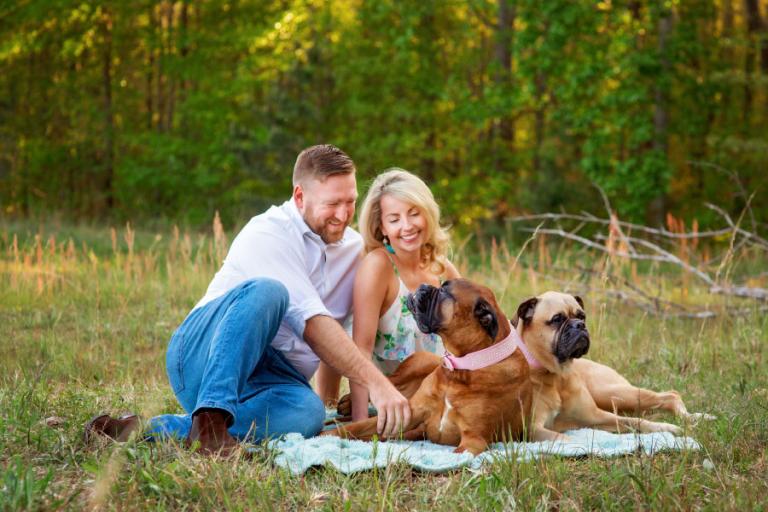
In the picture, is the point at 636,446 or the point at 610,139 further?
the point at 610,139

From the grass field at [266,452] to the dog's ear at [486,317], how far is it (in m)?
0.74

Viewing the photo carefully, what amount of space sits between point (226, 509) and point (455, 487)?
922mm

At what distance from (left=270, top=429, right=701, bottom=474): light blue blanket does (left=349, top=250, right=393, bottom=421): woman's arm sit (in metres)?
0.77

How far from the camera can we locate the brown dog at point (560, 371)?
14.8 feet

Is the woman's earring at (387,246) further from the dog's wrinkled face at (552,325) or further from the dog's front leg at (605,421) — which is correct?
the dog's front leg at (605,421)

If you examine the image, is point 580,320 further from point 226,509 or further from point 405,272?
point 226,509

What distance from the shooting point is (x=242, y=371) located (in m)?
4.07

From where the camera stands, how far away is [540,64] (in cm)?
1747

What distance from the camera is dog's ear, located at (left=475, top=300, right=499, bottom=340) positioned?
13.5ft

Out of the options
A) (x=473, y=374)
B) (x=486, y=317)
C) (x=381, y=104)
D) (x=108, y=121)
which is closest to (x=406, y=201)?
(x=486, y=317)

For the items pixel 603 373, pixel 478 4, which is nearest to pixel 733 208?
pixel 478 4

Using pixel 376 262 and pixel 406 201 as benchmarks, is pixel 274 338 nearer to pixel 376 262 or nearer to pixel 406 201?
pixel 376 262

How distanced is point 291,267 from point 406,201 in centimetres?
84

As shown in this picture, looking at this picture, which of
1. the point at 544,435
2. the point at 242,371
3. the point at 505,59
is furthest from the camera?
the point at 505,59
